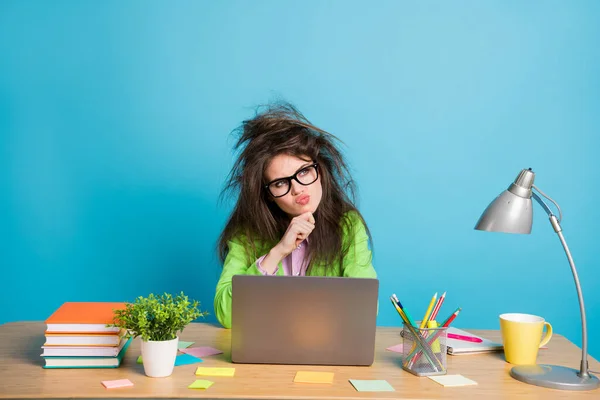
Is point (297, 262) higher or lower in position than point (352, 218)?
lower

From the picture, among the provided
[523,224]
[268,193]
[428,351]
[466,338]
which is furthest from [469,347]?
[268,193]

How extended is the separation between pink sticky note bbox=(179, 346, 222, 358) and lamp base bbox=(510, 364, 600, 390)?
0.76 metres

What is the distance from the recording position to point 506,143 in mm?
3375

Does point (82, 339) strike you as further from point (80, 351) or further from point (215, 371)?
point (215, 371)

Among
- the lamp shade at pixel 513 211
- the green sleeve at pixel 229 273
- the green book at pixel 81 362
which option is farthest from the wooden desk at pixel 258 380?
the lamp shade at pixel 513 211

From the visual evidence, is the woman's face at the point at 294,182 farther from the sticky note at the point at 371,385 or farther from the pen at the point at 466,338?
the sticky note at the point at 371,385

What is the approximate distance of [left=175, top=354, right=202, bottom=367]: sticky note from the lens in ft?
5.72

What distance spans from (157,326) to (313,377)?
15.1 inches

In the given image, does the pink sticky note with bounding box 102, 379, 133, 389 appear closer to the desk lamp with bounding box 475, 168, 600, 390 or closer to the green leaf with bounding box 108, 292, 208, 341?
the green leaf with bounding box 108, 292, 208, 341

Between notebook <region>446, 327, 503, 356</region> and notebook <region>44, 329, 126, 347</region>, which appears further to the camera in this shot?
notebook <region>446, 327, 503, 356</region>

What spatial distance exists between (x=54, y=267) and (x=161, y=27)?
1.25 metres

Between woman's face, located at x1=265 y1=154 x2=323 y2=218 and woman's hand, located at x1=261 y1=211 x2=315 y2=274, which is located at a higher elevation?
woman's face, located at x1=265 y1=154 x2=323 y2=218

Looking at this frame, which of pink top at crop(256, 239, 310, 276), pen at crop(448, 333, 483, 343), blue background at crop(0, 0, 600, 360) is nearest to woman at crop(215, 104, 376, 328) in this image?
pink top at crop(256, 239, 310, 276)

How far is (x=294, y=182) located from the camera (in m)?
2.34
